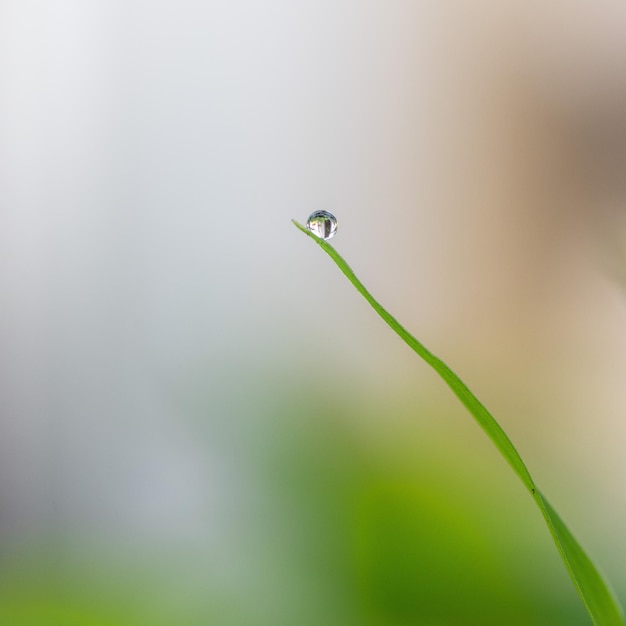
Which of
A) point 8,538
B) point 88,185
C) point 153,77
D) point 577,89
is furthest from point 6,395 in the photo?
point 577,89

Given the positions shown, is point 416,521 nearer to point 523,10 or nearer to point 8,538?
point 8,538

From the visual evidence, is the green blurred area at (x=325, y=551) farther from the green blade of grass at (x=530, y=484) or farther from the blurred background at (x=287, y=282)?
the green blade of grass at (x=530, y=484)

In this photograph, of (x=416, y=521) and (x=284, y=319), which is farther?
(x=284, y=319)

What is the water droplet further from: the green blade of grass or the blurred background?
the blurred background

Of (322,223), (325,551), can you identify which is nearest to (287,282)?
(325,551)

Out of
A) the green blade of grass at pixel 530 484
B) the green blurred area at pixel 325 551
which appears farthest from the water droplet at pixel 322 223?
the green blurred area at pixel 325 551

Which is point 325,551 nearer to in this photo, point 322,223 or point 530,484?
point 322,223
